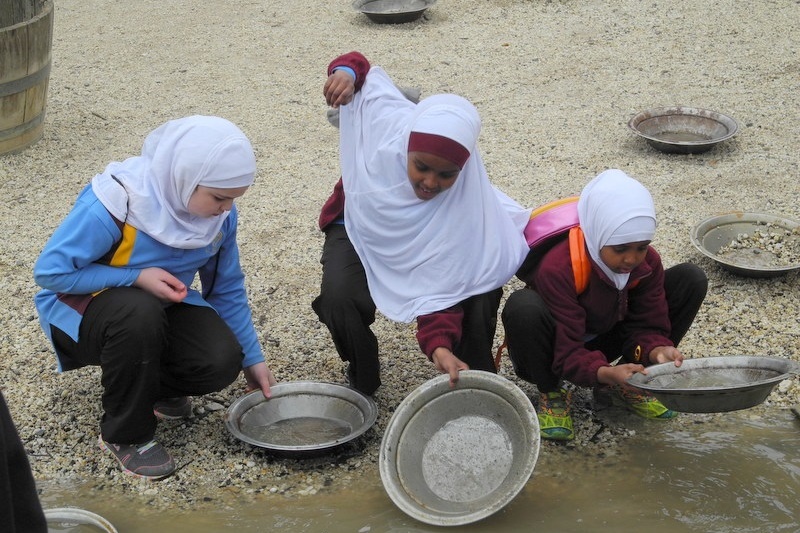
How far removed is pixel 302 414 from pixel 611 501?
119 cm

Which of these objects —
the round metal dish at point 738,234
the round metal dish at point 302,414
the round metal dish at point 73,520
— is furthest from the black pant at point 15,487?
the round metal dish at point 738,234

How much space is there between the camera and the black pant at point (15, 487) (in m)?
1.75

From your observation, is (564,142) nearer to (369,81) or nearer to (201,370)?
(369,81)

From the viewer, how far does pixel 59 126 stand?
21.4ft

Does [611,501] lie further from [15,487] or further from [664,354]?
[15,487]

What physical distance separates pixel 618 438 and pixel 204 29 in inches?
257

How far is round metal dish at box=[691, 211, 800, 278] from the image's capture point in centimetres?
432

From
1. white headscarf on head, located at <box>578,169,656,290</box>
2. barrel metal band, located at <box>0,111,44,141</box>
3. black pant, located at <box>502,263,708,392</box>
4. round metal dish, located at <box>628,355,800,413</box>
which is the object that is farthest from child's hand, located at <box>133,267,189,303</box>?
barrel metal band, located at <box>0,111,44,141</box>

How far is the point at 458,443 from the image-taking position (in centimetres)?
310

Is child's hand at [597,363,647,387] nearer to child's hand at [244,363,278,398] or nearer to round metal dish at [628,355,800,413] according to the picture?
round metal dish at [628,355,800,413]

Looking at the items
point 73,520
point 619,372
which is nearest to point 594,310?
point 619,372

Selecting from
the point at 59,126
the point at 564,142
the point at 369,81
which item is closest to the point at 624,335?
the point at 369,81

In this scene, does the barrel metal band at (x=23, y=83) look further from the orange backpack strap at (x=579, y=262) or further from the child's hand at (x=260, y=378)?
the orange backpack strap at (x=579, y=262)

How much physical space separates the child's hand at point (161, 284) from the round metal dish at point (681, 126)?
350 cm
